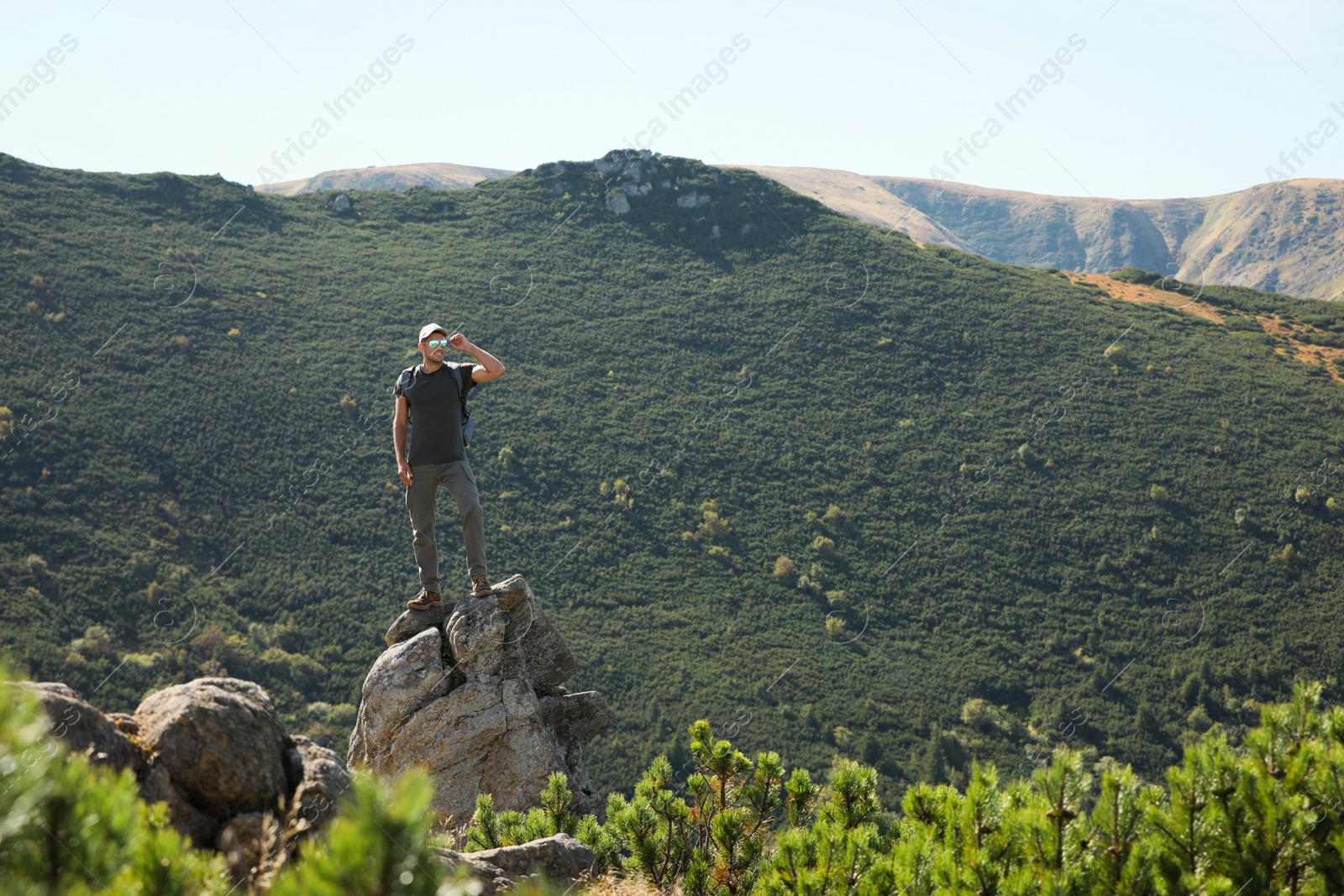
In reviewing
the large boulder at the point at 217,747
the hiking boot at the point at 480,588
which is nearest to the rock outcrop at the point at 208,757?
the large boulder at the point at 217,747

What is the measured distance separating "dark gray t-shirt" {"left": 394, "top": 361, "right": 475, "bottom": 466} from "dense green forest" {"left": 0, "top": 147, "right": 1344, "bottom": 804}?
34.5 meters

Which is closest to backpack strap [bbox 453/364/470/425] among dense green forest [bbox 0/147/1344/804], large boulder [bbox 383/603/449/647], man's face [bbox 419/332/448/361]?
man's face [bbox 419/332/448/361]

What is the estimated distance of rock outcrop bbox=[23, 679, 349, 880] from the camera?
4109 mm

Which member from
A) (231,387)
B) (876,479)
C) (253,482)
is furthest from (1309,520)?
(231,387)

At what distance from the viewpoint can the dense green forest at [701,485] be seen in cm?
4938

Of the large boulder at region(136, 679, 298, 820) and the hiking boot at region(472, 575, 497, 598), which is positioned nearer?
the large boulder at region(136, 679, 298, 820)

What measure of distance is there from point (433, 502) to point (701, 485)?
65751mm

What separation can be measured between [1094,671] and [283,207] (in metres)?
107

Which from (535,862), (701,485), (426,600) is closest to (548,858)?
(535,862)

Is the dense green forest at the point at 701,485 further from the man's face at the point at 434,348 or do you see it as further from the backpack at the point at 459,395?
the man's face at the point at 434,348

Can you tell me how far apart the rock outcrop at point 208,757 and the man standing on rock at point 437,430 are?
334cm

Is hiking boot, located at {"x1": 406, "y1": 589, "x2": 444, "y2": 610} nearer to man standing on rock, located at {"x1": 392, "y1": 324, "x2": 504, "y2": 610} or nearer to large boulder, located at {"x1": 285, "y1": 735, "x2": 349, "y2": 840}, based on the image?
man standing on rock, located at {"x1": 392, "y1": 324, "x2": 504, "y2": 610}

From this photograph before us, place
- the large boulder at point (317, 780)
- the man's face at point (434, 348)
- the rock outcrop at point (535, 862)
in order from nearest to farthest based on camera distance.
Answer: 1. the large boulder at point (317, 780)
2. the rock outcrop at point (535, 862)
3. the man's face at point (434, 348)

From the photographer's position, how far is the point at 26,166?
8788 cm
